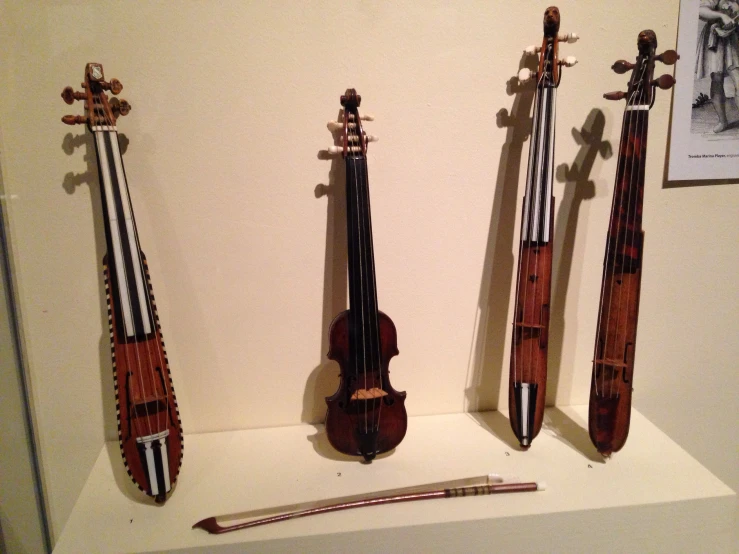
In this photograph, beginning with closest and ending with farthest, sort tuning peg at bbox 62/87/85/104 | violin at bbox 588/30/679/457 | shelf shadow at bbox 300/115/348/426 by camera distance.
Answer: tuning peg at bbox 62/87/85/104
violin at bbox 588/30/679/457
shelf shadow at bbox 300/115/348/426

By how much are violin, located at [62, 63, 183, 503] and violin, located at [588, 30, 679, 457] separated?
827 millimetres

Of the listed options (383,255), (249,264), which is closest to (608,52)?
(383,255)

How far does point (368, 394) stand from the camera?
3.32ft

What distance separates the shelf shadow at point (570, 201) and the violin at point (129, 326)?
85cm

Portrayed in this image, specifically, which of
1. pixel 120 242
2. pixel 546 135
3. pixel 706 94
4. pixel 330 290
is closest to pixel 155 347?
pixel 120 242

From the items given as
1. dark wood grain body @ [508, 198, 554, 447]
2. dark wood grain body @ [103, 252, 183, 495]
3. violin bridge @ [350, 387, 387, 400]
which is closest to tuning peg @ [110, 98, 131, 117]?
dark wood grain body @ [103, 252, 183, 495]

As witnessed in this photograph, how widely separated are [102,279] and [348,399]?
1.81 feet

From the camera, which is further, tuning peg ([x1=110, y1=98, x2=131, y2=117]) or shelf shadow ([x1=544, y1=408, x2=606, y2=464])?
shelf shadow ([x1=544, y1=408, x2=606, y2=464])

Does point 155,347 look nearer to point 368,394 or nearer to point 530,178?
point 368,394

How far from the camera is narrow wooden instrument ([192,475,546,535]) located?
35.4 inches

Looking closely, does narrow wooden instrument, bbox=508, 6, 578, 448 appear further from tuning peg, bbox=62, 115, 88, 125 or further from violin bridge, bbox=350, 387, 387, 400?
tuning peg, bbox=62, 115, 88, 125

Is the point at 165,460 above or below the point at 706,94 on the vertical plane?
below

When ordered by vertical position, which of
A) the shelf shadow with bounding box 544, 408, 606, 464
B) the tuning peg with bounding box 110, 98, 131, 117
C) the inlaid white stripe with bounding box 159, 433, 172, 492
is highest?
the tuning peg with bounding box 110, 98, 131, 117

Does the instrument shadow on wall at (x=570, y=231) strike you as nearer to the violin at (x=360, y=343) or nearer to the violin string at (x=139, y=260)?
the violin at (x=360, y=343)
